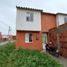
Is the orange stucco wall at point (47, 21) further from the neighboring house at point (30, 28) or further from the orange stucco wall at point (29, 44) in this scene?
the orange stucco wall at point (29, 44)

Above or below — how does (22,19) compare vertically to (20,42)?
above

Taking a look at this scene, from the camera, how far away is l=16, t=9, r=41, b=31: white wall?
22.9m

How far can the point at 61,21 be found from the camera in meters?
26.5

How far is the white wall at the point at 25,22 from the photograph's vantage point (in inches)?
903

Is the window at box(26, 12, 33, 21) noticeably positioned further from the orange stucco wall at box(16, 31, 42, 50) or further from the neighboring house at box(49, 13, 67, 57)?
the neighboring house at box(49, 13, 67, 57)

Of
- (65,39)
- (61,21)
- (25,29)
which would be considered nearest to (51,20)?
(61,21)

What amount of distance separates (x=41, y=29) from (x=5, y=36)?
4952 cm

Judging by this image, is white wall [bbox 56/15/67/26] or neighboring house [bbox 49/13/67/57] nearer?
neighboring house [bbox 49/13/67/57]

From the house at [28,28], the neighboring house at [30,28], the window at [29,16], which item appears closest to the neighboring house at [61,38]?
the neighboring house at [30,28]

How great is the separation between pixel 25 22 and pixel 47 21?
14.4ft

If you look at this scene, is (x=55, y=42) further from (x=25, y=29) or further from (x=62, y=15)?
(x=62, y=15)

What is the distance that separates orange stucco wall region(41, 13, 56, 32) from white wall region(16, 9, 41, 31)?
154 cm

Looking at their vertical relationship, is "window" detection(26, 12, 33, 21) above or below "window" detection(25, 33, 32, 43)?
above

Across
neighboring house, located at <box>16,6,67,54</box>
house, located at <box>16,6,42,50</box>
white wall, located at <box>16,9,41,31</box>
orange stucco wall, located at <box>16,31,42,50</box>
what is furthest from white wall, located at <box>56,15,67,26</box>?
orange stucco wall, located at <box>16,31,42,50</box>
